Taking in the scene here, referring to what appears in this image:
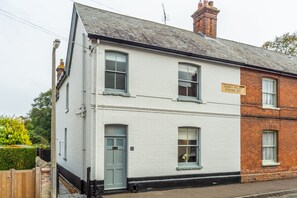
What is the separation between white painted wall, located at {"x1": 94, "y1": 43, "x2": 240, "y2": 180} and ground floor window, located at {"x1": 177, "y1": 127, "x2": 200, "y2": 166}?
30 centimetres

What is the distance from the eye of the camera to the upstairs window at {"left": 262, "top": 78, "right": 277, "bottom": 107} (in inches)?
679

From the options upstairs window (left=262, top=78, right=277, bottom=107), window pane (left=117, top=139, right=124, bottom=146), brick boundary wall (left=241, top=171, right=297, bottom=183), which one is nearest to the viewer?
window pane (left=117, top=139, right=124, bottom=146)

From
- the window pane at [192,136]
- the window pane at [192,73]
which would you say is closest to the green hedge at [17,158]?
the window pane at [192,136]

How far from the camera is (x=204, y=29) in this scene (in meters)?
19.0

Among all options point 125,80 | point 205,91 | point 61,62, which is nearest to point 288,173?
point 205,91

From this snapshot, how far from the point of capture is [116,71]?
12.7 m

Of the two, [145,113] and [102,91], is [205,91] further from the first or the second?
[102,91]

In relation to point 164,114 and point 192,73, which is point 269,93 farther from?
point 164,114

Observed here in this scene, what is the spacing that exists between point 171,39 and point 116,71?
13.5 ft

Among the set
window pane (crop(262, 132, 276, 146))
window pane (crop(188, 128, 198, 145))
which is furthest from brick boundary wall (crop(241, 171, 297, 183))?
window pane (crop(188, 128, 198, 145))

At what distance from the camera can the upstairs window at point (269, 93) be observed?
1723 cm

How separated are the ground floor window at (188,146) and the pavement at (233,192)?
1360mm

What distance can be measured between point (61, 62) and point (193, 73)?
42.2 feet

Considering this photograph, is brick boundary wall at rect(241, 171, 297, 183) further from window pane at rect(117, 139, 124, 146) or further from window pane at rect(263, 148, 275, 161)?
window pane at rect(117, 139, 124, 146)
